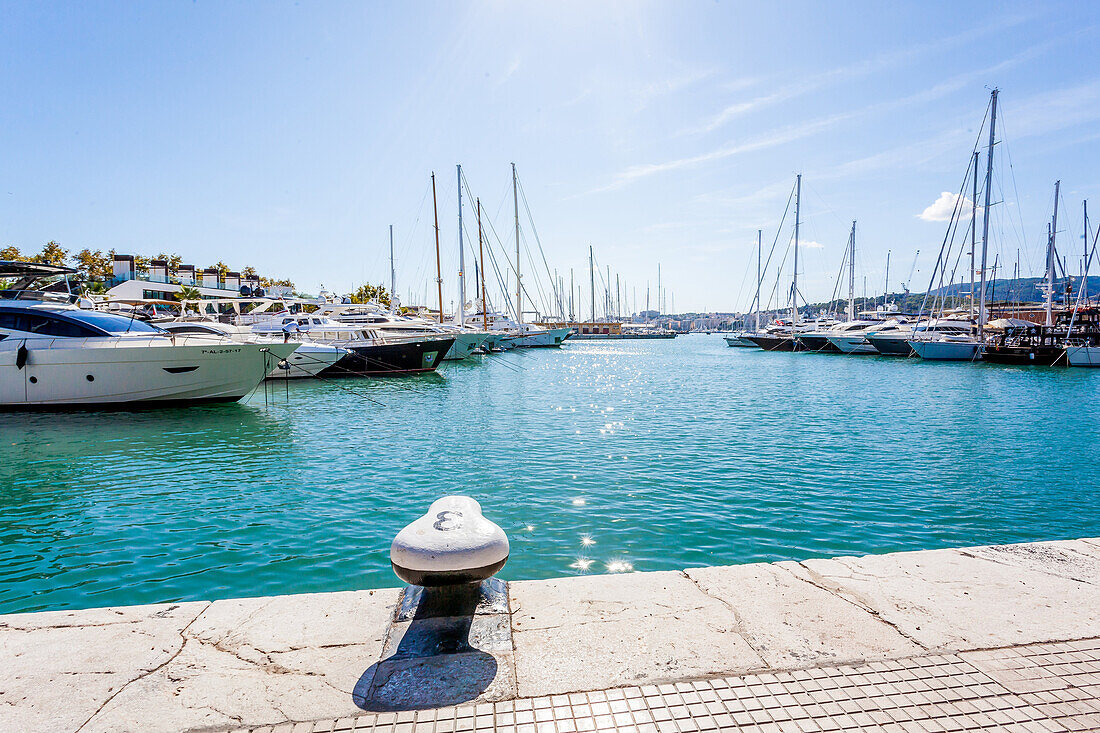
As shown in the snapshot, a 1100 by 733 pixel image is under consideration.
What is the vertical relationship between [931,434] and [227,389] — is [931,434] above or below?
below

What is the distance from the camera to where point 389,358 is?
112 feet

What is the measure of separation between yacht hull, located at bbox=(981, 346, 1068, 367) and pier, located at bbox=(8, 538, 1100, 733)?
160ft

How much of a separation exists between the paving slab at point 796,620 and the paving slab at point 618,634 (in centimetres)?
13

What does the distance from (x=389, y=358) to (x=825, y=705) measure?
32.9m

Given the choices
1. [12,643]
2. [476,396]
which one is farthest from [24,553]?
[476,396]

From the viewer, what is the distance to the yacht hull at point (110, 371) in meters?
19.3

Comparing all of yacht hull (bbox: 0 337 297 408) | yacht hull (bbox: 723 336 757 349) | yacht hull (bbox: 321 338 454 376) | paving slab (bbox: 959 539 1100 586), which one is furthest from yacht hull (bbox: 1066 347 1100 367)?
yacht hull (bbox: 0 337 297 408)

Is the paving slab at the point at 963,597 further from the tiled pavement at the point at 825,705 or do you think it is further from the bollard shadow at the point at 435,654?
the bollard shadow at the point at 435,654

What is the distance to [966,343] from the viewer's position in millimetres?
47500

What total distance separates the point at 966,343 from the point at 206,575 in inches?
2158

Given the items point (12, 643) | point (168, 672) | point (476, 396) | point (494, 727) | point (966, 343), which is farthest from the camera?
point (966, 343)

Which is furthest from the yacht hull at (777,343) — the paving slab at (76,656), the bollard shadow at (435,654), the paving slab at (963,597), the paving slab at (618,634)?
the paving slab at (76,656)

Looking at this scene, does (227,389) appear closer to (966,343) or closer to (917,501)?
(917,501)

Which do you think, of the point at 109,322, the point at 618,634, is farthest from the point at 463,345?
the point at 618,634
